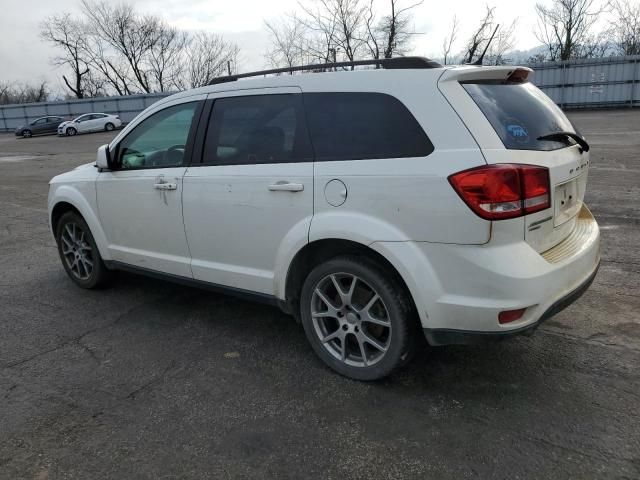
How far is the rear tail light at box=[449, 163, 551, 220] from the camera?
102 inches

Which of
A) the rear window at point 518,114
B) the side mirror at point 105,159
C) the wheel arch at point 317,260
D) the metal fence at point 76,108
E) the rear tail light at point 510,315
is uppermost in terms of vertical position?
the metal fence at point 76,108

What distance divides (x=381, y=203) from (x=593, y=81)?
1211 inches

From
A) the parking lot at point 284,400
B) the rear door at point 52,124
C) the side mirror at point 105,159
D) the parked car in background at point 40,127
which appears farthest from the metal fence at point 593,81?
the parked car in background at point 40,127

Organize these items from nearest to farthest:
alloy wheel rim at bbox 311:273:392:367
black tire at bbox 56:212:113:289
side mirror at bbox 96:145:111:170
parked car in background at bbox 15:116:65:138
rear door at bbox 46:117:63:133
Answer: alloy wheel rim at bbox 311:273:392:367
side mirror at bbox 96:145:111:170
black tire at bbox 56:212:113:289
parked car in background at bbox 15:116:65:138
rear door at bbox 46:117:63:133

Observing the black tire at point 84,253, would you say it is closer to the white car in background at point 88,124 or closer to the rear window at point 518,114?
the rear window at point 518,114

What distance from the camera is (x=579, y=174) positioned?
3.19 metres

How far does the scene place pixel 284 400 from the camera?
10.1 ft

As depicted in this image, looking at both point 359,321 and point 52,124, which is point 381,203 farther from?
point 52,124

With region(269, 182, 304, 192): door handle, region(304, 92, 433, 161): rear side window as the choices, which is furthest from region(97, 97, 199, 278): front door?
region(304, 92, 433, 161): rear side window

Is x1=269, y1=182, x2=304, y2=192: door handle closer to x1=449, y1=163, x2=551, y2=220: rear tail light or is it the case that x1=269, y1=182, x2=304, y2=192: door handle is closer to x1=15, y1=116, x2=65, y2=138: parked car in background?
x1=449, y1=163, x2=551, y2=220: rear tail light

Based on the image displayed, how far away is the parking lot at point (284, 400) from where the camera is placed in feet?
8.32

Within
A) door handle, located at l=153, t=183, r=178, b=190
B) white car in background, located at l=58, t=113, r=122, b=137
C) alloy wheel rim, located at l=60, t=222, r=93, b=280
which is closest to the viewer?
door handle, located at l=153, t=183, r=178, b=190

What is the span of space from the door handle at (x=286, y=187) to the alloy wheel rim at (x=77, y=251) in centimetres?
253

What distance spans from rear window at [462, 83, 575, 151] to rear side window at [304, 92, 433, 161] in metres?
0.38
